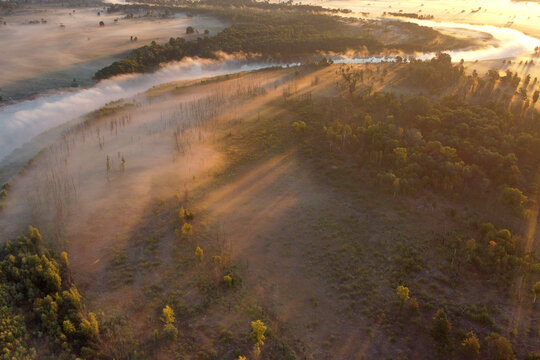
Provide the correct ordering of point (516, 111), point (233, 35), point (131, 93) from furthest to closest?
point (233, 35) < point (131, 93) < point (516, 111)

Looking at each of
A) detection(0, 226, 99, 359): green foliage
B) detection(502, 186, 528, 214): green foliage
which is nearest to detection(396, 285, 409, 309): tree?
detection(502, 186, 528, 214): green foliage

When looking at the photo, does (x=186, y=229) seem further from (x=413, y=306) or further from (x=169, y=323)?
(x=413, y=306)

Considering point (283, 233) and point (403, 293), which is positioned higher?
point (403, 293)

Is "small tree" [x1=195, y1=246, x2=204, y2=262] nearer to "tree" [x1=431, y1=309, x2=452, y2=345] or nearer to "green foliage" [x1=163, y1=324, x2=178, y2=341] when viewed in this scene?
"green foliage" [x1=163, y1=324, x2=178, y2=341]

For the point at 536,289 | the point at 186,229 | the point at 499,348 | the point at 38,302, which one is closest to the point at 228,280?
the point at 186,229

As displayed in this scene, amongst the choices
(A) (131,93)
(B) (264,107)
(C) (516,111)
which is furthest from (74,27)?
(C) (516,111)

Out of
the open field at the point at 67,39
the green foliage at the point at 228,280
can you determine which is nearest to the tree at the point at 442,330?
the green foliage at the point at 228,280

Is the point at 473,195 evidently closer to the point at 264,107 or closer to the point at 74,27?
the point at 264,107

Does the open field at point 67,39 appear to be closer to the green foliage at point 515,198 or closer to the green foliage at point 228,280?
the green foliage at point 228,280
